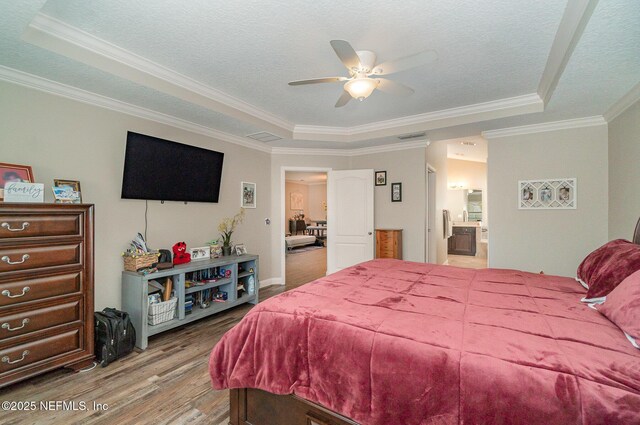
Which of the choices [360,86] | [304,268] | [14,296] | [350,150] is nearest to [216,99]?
[360,86]

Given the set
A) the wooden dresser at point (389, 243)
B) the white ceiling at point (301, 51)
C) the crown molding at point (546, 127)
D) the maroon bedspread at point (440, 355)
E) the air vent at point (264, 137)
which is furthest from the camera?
the wooden dresser at point (389, 243)

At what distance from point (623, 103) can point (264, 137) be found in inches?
164

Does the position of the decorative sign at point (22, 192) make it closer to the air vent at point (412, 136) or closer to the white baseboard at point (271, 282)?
the white baseboard at point (271, 282)

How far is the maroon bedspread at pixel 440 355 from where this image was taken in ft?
3.24

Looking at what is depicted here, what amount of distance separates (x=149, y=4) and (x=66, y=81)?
4.22 feet

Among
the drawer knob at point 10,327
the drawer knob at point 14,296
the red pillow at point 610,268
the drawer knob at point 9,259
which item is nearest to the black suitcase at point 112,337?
the drawer knob at point 10,327

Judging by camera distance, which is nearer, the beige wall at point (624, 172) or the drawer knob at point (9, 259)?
the drawer knob at point (9, 259)

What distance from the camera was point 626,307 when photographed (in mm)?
1300

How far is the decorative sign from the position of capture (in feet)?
6.81

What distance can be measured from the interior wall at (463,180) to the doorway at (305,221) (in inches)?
146

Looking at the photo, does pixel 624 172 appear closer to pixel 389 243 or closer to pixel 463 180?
pixel 389 243

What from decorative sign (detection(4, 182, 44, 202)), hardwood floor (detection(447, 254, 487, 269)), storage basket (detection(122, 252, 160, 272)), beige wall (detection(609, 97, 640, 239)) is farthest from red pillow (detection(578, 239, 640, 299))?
hardwood floor (detection(447, 254, 487, 269))

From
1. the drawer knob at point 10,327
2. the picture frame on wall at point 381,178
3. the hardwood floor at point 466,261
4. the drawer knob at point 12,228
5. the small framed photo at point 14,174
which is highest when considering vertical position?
the picture frame on wall at point 381,178

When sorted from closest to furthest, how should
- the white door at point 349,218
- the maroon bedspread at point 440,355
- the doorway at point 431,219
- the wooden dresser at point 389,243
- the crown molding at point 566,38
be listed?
the maroon bedspread at point 440,355 < the crown molding at point 566,38 < the wooden dresser at point 389,243 < the white door at point 349,218 < the doorway at point 431,219
